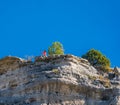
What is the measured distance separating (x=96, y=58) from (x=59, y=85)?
40.3 ft

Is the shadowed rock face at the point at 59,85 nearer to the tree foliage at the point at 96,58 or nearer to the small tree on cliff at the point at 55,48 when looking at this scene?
the tree foliage at the point at 96,58

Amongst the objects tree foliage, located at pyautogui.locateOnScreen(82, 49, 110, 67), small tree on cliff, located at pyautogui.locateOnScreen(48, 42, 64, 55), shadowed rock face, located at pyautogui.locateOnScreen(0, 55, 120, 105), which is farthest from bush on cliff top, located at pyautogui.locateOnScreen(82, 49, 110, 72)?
shadowed rock face, located at pyautogui.locateOnScreen(0, 55, 120, 105)

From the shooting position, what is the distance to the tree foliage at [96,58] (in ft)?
168

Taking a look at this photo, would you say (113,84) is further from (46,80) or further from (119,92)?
(46,80)

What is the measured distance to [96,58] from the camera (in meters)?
51.6

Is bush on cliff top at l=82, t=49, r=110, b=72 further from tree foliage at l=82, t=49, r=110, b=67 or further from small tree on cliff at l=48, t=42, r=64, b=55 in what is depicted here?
small tree on cliff at l=48, t=42, r=64, b=55

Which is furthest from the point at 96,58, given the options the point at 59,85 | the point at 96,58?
the point at 59,85

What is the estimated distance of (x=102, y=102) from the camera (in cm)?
3950

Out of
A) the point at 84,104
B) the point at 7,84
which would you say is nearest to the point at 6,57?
the point at 7,84

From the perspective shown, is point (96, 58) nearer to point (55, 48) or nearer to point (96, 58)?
point (96, 58)

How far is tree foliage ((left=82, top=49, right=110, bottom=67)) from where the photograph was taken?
5122 cm

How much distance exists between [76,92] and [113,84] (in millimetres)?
3156

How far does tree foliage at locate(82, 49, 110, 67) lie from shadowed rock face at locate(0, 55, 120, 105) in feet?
27.8

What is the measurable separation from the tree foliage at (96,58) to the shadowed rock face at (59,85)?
8477 mm
